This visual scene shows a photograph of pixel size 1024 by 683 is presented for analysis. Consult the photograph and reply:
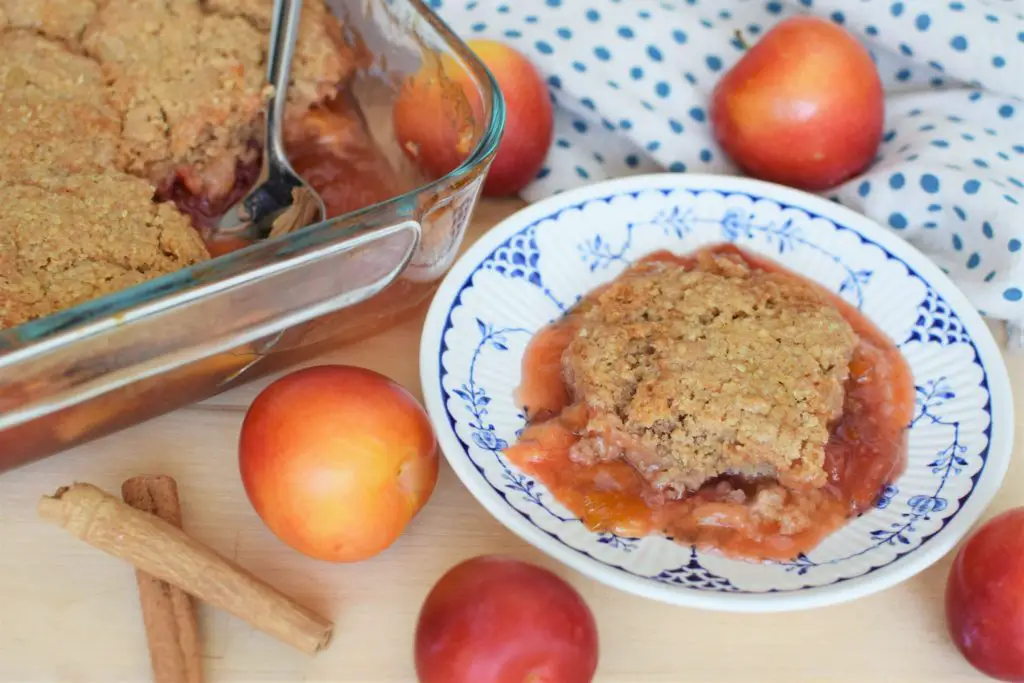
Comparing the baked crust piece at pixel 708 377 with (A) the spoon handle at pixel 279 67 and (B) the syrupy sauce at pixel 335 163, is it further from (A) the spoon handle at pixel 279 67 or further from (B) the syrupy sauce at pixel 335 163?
(A) the spoon handle at pixel 279 67

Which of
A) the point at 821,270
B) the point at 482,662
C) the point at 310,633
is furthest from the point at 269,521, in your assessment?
the point at 821,270

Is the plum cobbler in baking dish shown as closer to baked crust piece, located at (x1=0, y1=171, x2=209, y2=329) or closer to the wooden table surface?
baked crust piece, located at (x1=0, y1=171, x2=209, y2=329)

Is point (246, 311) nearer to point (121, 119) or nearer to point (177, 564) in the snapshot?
point (177, 564)

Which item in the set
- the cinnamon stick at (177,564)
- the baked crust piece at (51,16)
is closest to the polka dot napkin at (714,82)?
the baked crust piece at (51,16)

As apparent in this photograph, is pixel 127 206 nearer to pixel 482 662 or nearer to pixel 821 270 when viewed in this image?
pixel 482 662

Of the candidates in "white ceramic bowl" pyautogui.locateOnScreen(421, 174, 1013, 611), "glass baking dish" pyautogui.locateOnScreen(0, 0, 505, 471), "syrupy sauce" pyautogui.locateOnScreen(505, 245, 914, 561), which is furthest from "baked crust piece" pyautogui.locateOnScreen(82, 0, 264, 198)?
"syrupy sauce" pyautogui.locateOnScreen(505, 245, 914, 561)

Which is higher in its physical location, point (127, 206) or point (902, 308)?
point (127, 206)

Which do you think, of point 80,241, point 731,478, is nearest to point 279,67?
point 80,241
